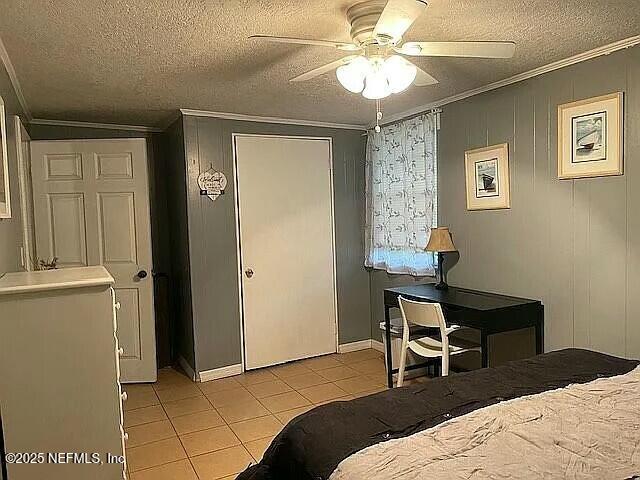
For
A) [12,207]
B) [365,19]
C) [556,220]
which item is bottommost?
[556,220]

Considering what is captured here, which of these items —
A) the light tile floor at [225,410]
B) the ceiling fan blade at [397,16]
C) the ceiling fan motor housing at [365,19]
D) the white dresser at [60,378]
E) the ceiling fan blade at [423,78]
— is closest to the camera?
the ceiling fan blade at [397,16]

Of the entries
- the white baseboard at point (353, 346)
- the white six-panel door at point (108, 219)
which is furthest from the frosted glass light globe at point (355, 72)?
the white baseboard at point (353, 346)

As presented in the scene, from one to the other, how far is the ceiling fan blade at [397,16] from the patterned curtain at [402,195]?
221 centimetres

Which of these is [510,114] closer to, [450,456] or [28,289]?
[450,456]

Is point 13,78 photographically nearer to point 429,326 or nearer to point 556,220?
point 429,326

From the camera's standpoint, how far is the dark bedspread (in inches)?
68.2

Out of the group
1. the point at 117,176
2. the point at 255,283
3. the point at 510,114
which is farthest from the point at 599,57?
the point at 117,176

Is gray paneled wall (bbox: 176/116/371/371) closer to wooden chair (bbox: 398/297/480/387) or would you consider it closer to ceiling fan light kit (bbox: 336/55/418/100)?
wooden chair (bbox: 398/297/480/387)

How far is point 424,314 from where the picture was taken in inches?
131

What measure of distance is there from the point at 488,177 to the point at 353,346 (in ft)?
7.32

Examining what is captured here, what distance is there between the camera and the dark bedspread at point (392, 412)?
173 centimetres

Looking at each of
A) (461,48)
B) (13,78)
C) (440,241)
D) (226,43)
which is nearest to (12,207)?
(13,78)

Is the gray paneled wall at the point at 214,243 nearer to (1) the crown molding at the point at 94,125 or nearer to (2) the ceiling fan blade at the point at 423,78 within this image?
(1) the crown molding at the point at 94,125

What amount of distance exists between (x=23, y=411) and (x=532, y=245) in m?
2.93
